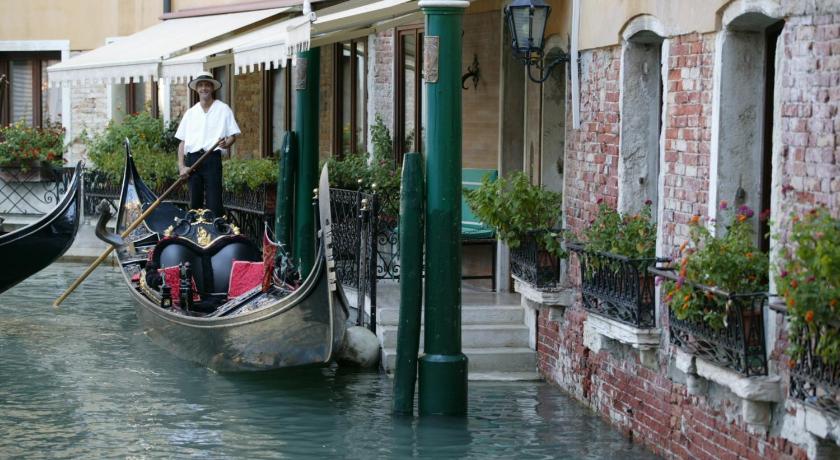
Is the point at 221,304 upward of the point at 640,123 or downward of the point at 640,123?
downward

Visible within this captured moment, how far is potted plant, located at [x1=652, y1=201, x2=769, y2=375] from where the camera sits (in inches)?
203

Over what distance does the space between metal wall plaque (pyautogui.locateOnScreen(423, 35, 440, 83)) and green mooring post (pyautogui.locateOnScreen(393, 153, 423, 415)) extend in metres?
0.38

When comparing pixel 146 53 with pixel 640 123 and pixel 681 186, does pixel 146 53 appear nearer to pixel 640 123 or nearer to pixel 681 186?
pixel 640 123

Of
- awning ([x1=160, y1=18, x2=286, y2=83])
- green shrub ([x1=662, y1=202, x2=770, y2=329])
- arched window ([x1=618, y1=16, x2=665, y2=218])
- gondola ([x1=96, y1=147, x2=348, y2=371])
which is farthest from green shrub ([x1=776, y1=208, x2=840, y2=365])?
awning ([x1=160, y1=18, x2=286, y2=83])

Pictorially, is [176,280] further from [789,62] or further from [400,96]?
[789,62]

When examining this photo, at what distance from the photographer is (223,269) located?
9.30 meters

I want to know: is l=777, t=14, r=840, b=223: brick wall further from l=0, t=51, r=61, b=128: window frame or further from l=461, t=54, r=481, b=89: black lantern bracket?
l=0, t=51, r=61, b=128: window frame

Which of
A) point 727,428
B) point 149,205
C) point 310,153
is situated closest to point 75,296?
point 149,205

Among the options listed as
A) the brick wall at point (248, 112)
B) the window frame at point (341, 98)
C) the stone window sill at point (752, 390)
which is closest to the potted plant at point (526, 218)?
the stone window sill at point (752, 390)

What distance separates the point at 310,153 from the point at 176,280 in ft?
6.27

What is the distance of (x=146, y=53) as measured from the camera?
36.4ft

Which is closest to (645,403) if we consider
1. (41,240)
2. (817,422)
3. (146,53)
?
(817,422)

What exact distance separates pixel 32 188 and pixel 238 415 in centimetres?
837

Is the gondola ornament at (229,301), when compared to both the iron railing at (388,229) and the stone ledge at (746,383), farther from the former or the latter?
the stone ledge at (746,383)
